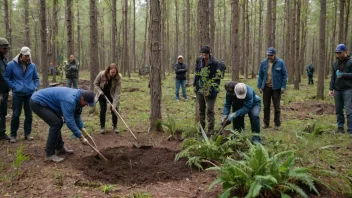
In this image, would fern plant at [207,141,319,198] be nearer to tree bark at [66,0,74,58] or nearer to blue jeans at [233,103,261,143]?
blue jeans at [233,103,261,143]

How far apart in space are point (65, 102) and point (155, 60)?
2.74 metres

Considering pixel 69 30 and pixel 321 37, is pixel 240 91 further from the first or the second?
pixel 321 37

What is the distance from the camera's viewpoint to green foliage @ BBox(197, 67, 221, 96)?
20.4 feet

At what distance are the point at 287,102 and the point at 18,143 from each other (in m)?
10.4

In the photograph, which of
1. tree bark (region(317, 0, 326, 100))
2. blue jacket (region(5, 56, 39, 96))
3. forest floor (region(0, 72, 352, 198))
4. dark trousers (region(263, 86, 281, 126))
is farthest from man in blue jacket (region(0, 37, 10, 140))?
tree bark (region(317, 0, 326, 100))

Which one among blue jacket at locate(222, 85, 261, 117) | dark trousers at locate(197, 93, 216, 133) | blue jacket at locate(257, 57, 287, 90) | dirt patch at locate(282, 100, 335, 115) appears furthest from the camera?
dirt patch at locate(282, 100, 335, 115)

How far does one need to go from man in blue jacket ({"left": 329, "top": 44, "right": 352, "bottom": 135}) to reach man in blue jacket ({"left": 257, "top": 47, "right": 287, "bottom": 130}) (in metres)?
1.23

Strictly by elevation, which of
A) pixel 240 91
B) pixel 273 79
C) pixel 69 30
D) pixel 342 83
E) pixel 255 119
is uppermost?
pixel 69 30

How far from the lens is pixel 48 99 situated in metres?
5.28

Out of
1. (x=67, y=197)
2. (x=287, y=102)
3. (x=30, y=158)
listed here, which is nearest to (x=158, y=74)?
(x=30, y=158)

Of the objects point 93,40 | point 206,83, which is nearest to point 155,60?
point 206,83

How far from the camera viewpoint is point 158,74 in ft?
23.7

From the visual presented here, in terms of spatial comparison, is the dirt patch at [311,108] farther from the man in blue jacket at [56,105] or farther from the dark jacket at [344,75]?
the man in blue jacket at [56,105]

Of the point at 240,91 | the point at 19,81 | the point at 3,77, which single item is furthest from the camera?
the point at 19,81
